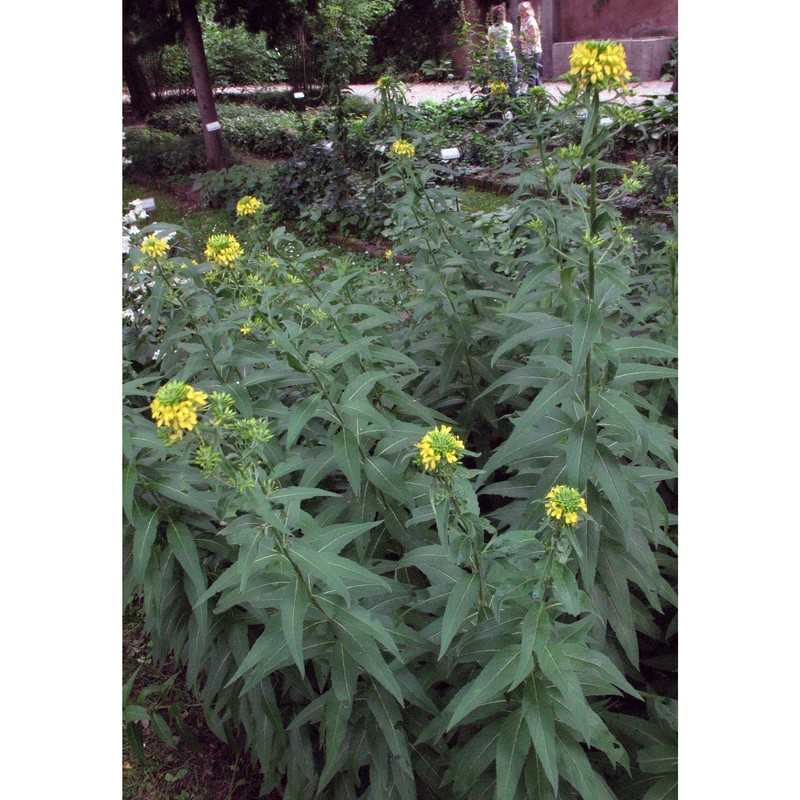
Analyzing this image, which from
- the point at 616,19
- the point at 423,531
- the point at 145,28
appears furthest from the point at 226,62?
the point at 423,531

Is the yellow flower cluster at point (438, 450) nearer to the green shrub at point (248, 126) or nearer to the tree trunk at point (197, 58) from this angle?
the tree trunk at point (197, 58)

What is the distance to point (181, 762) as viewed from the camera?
8.29 feet

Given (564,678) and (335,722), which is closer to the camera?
(564,678)

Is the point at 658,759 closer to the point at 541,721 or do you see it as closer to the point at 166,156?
the point at 541,721

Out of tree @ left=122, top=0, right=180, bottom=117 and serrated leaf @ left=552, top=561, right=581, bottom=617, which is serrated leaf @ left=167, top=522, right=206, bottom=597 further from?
tree @ left=122, top=0, right=180, bottom=117

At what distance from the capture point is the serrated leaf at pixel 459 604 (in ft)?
4.46

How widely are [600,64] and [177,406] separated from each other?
901 mm

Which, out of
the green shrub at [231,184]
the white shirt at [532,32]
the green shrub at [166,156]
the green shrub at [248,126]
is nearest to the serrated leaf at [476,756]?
the white shirt at [532,32]

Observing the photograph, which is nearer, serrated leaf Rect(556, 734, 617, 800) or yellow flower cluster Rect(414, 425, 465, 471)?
yellow flower cluster Rect(414, 425, 465, 471)

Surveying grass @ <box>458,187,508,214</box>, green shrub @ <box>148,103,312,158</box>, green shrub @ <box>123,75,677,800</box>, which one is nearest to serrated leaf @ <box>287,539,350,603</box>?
green shrub @ <box>123,75,677,800</box>

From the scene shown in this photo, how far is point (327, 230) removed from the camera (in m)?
7.27

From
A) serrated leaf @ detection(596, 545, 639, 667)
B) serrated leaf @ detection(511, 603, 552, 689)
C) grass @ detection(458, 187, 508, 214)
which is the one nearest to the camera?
serrated leaf @ detection(511, 603, 552, 689)

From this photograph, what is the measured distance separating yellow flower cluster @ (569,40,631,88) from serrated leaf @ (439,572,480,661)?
95cm

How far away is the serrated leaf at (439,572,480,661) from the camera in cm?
136
